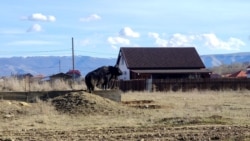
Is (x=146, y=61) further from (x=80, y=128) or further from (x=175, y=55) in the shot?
(x=80, y=128)

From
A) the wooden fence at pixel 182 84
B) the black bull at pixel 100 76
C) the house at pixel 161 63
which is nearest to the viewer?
the black bull at pixel 100 76

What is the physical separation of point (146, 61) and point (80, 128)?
2197 inches

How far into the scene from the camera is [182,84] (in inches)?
2378

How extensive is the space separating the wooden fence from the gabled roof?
12.9 meters

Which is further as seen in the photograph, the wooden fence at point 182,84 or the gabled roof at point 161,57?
the gabled roof at point 161,57

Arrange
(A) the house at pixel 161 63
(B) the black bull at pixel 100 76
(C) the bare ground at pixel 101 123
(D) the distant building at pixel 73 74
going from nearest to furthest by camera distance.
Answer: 1. (C) the bare ground at pixel 101 123
2. (B) the black bull at pixel 100 76
3. (D) the distant building at pixel 73 74
4. (A) the house at pixel 161 63

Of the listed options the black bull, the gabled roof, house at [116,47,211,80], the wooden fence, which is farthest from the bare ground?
the gabled roof

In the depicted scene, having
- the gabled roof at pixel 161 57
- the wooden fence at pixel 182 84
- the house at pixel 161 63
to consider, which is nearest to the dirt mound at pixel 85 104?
the wooden fence at pixel 182 84

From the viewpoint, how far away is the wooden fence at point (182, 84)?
192 ft

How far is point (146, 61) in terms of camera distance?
248ft

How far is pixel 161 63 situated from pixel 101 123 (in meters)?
53.9

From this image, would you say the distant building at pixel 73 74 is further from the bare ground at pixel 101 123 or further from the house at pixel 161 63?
the bare ground at pixel 101 123

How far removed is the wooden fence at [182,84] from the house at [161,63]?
10.2m

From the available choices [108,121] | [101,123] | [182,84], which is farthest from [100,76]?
[182,84]
